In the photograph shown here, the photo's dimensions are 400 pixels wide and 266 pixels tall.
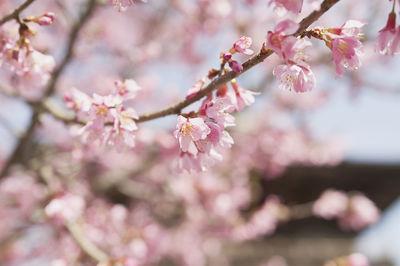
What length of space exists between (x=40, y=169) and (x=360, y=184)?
7.21 meters

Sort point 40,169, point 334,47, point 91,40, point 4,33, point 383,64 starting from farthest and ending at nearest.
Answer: point 383,64 < point 91,40 < point 40,169 < point 4,33 < point 334,47

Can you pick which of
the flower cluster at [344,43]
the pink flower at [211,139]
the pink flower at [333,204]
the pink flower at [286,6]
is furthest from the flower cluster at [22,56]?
the pink flower at [333,204]

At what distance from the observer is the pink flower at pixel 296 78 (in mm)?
1106

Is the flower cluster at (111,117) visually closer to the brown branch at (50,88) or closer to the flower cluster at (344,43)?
the flower cluster at (344,43)

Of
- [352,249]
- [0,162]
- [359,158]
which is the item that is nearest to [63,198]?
[0,162]

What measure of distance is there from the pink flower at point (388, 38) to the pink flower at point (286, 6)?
0.98 ft

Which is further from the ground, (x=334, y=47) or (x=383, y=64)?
(x=383, y=64)

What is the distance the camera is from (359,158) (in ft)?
25.0

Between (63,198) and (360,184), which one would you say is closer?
(63,198)

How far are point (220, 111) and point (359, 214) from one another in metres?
4.03

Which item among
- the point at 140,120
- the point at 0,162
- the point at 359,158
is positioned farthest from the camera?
the point at 359,158

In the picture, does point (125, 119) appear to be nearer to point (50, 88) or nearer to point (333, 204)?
point (50, 88)

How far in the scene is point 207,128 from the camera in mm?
1145

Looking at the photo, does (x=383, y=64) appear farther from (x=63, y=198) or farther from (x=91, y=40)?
(x=63, y=198)
